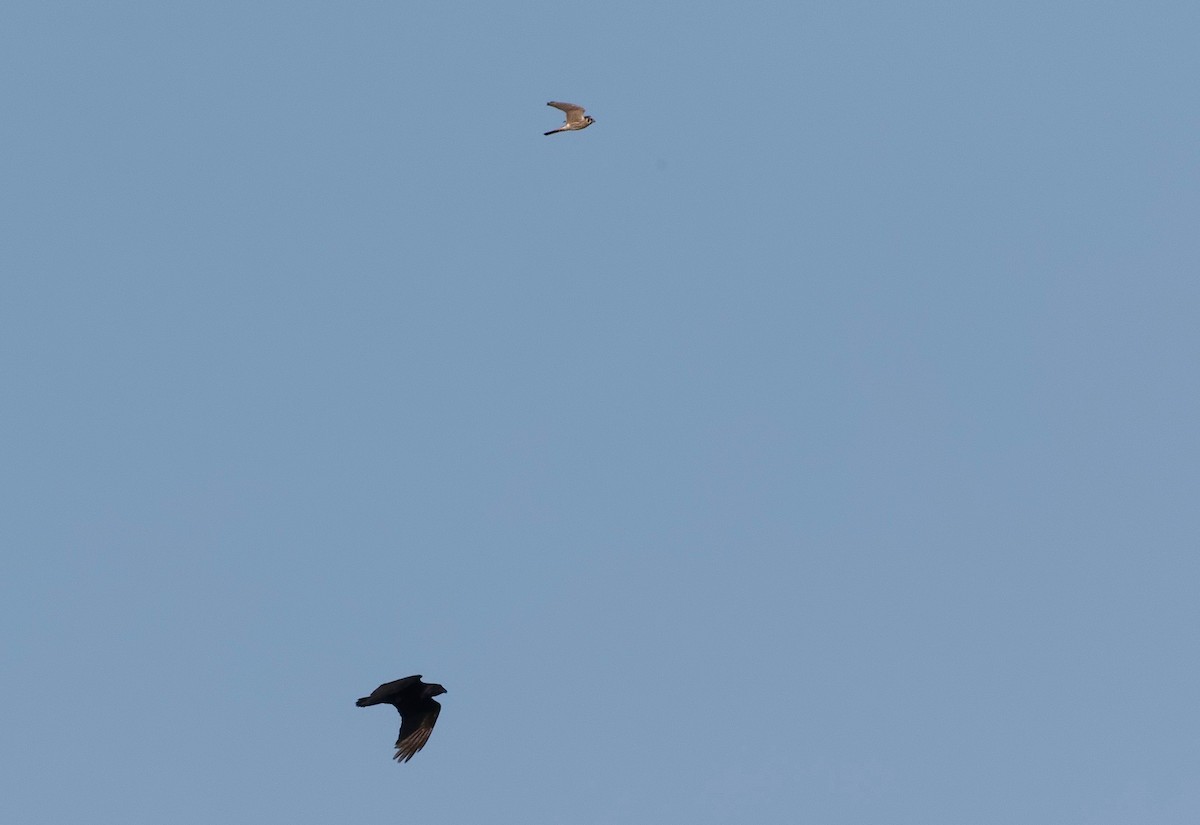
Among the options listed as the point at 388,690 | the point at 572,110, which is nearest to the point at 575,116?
the point at 572,110

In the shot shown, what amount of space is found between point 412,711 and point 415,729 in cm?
69

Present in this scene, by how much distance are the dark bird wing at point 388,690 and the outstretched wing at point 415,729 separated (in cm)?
109

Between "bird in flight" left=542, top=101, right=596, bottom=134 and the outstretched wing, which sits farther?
"bird in flight" left=542, top=101, right=596, bottom=134

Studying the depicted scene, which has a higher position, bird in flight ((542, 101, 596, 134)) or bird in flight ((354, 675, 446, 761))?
bird in flight ((542, 101, 596, 134))

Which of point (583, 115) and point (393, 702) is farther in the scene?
point (583, 115)

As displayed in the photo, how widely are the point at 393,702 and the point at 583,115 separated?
2646 cm

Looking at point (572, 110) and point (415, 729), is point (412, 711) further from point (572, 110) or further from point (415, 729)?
point (572, 110)

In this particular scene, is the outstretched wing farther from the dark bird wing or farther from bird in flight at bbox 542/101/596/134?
bird in flight at bbox 542/101/596/134

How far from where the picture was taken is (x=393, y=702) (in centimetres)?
8319

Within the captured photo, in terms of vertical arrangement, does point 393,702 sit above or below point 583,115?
below

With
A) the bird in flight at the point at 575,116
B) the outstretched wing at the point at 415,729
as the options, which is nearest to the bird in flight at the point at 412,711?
the outstretched wing at the point at 415,729

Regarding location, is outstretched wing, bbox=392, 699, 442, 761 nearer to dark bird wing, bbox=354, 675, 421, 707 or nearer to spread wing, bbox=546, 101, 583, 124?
dark bird wing, bbox=354, 675, 421, 707

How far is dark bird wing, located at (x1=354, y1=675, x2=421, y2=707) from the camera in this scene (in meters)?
82.1

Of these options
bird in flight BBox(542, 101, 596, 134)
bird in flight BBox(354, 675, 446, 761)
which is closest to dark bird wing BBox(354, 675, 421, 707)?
bird in flight BBox(354, 675, 446, 761)
